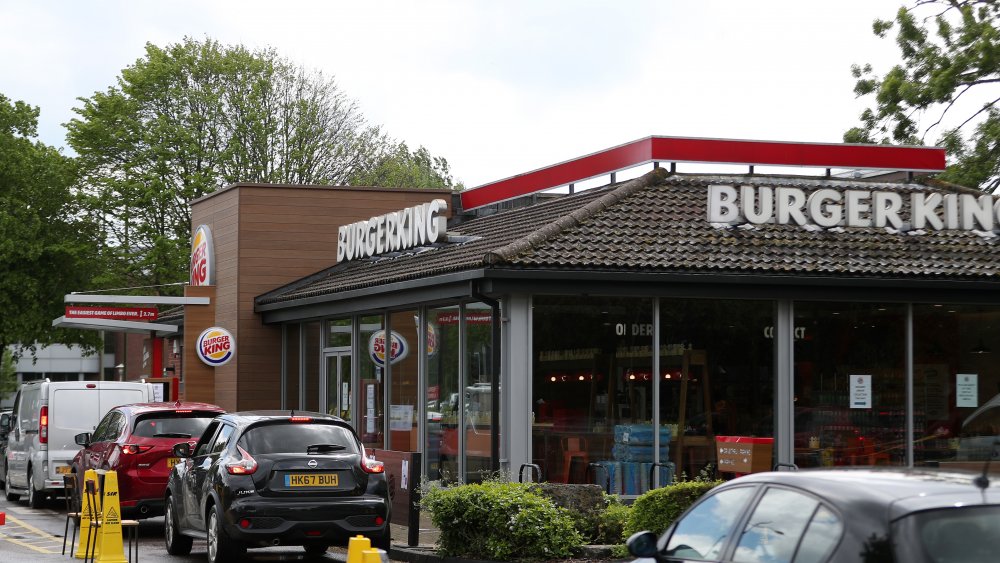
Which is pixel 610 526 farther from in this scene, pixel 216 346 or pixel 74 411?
pixel 216 346

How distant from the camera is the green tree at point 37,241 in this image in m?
44.6

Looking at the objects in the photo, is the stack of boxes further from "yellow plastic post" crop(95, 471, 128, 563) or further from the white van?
the white van

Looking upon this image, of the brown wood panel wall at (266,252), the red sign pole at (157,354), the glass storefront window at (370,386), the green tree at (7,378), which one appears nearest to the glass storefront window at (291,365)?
the brown wood panel wall at (266,252)

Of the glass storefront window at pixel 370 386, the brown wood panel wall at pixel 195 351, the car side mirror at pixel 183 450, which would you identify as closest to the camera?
the car side mirror at pixel 183 450

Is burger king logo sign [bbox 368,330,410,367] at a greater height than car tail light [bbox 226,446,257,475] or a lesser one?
greater

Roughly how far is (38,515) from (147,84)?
95.4ft

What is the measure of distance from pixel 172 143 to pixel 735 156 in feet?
98.5

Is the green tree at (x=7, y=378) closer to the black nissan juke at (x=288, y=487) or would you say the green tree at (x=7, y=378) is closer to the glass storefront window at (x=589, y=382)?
the glass storefront window at (x=589, y=382)

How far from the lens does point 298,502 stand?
12734mm

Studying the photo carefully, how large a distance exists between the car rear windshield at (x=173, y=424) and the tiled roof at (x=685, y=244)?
141 inches

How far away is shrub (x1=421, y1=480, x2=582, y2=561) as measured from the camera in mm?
13094

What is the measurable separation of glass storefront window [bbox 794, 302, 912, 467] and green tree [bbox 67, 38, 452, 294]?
31579 millimetres

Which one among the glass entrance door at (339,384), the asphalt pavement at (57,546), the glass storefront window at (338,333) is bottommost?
the asphalt pavement at (57,546)

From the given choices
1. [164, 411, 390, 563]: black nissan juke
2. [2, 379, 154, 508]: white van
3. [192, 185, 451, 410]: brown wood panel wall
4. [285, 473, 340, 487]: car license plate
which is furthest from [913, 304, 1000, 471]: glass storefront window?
[2, 379, 154, 508]: white van
